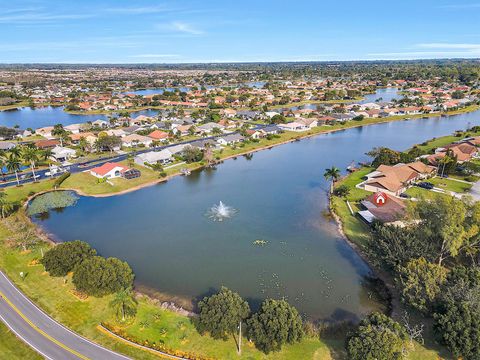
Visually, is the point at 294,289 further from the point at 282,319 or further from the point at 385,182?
the point at 385,182

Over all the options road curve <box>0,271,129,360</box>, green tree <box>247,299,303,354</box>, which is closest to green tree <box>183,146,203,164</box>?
road curve <box>0,271,129,360</box>

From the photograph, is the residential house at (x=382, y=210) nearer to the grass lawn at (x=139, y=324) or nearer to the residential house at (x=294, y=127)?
the grass lawn at (x=139, y=324)

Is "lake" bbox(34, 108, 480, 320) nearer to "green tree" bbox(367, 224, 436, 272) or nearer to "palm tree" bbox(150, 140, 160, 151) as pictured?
"green tree" bbox(367, 224, 436, 272)

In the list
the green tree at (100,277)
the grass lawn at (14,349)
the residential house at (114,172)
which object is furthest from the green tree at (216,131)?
the grass lawn at (14,349)

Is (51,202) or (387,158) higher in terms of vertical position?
(387,158)

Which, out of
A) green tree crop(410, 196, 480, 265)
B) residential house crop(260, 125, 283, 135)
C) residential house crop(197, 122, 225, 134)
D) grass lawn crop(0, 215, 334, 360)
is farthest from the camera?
residential house crop(260, 125, 283, 135)

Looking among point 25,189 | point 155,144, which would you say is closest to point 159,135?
point 155,144

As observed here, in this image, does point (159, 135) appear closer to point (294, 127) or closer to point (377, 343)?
point (294, 127)
